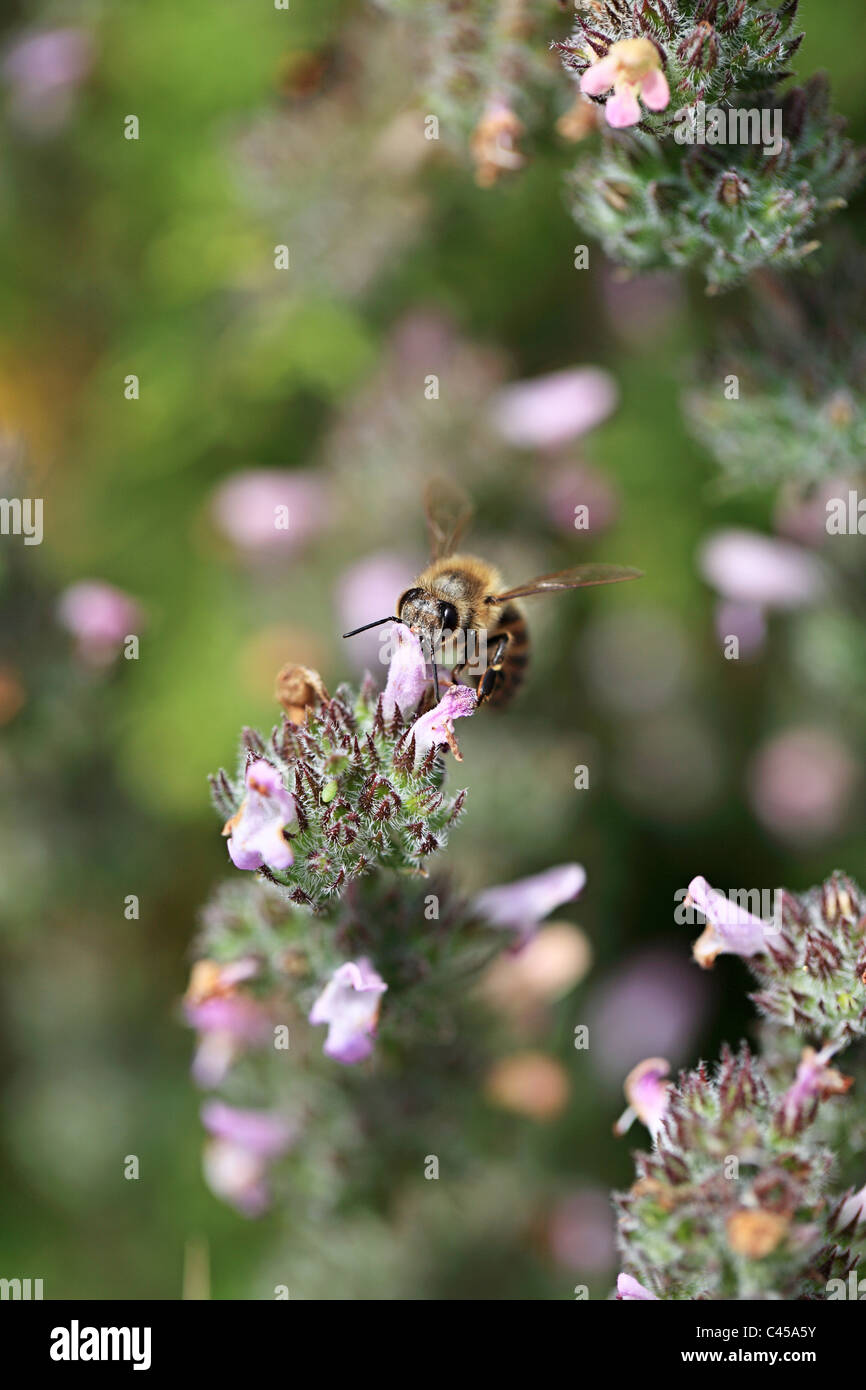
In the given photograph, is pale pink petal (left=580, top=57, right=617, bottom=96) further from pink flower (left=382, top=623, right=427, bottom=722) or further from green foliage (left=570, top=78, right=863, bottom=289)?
pink flower (left=382, top=623, right=427, bottom=722)

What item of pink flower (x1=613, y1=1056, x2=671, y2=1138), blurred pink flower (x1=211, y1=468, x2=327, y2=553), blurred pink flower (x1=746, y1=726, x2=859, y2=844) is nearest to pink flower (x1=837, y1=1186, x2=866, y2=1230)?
pink flower (x1=613, y1=1056, x2=671, y2=1138)

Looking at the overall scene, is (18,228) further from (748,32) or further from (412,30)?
(748,32)

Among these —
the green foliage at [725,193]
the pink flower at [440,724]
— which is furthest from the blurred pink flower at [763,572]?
the pink flower at [440,724]

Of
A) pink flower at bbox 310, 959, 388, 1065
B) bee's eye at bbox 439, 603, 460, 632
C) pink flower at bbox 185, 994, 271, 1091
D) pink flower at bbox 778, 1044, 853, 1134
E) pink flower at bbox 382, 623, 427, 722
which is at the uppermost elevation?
bee's eye at bbox 439, 603, 460, 632

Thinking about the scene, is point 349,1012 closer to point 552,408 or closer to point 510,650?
point 510,650

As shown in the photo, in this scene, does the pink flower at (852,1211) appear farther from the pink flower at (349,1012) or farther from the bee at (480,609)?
the bee at (480,609)
